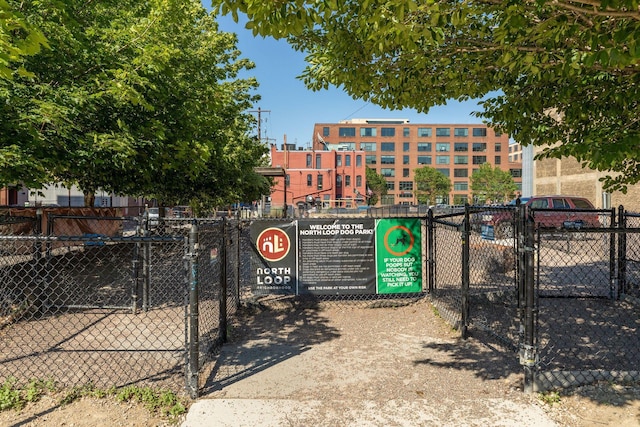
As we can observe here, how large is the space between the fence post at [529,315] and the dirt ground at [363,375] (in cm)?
20

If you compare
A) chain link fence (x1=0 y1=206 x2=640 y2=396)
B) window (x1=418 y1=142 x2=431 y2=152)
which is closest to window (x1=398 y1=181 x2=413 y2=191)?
window (x1=418 y1=142 x2=431 y2=152)

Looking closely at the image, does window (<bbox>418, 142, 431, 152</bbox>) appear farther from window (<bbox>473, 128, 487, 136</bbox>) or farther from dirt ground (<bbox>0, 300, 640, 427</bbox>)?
dirt ground (<bbox>0, 300, 640, 427</bbox>)

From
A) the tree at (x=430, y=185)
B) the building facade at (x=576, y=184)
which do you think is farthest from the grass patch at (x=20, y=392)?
the tree at (x=430, y=185)

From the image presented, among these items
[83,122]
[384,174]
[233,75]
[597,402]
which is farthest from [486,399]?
[384,174]

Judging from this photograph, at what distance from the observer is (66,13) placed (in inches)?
235

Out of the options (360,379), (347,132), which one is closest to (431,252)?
(360,379)

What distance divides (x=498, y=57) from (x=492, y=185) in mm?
78987

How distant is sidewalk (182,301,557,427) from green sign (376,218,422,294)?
2.77 feet

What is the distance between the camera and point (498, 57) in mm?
5504

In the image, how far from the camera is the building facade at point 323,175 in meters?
71.4

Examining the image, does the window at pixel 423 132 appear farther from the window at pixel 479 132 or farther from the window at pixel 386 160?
the window at pixel 479 132

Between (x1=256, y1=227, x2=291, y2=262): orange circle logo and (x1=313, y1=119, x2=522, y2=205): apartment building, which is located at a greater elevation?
(x1=313, y1=119, x2=522, y2=205): apartment building

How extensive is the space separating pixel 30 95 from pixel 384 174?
88.1m

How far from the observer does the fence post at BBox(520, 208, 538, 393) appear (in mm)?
4000
